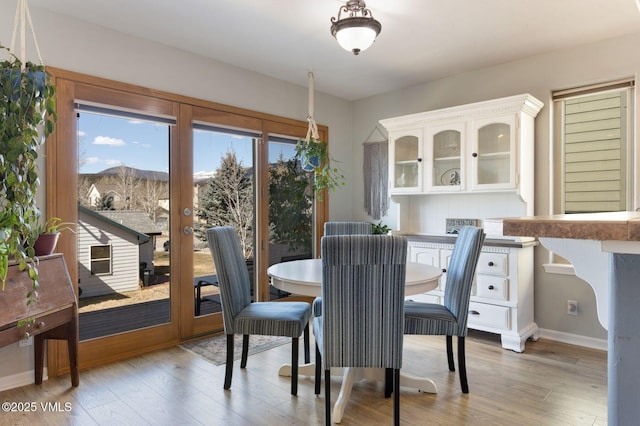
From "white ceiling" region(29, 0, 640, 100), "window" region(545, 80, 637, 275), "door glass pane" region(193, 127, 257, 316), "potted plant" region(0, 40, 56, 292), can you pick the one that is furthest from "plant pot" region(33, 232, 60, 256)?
"window" region(545, 80, 637, 275)

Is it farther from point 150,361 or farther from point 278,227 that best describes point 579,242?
point 278,227

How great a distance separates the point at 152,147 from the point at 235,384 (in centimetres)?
196

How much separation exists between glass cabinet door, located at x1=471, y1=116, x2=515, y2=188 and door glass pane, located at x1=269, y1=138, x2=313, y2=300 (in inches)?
70.5

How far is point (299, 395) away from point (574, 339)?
2.41 m

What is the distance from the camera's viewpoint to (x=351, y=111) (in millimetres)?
4816

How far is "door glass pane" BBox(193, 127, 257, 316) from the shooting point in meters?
3.43

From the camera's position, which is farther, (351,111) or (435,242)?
(351,111)

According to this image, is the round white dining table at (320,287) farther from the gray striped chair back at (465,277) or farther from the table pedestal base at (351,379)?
the gray striped chair back at (465,277)

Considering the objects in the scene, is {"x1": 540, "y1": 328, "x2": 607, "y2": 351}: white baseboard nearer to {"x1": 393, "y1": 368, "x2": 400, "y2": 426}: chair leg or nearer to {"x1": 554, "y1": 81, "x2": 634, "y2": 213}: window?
{"x1": 554, "y1": 81, "x2": 634, "y2": 213}: window

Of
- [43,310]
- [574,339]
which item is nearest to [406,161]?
[574,339]

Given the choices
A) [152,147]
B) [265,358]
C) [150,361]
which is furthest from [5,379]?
[152,147]

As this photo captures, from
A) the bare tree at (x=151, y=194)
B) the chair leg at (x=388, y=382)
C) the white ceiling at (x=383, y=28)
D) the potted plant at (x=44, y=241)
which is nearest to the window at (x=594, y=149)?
the white ceiling at (x=383, y=28)

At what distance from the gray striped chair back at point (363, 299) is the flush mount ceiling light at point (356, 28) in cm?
127

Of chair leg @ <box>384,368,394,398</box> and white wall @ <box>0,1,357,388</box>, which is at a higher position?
white wall @ <box>0,1,357,388</box>
